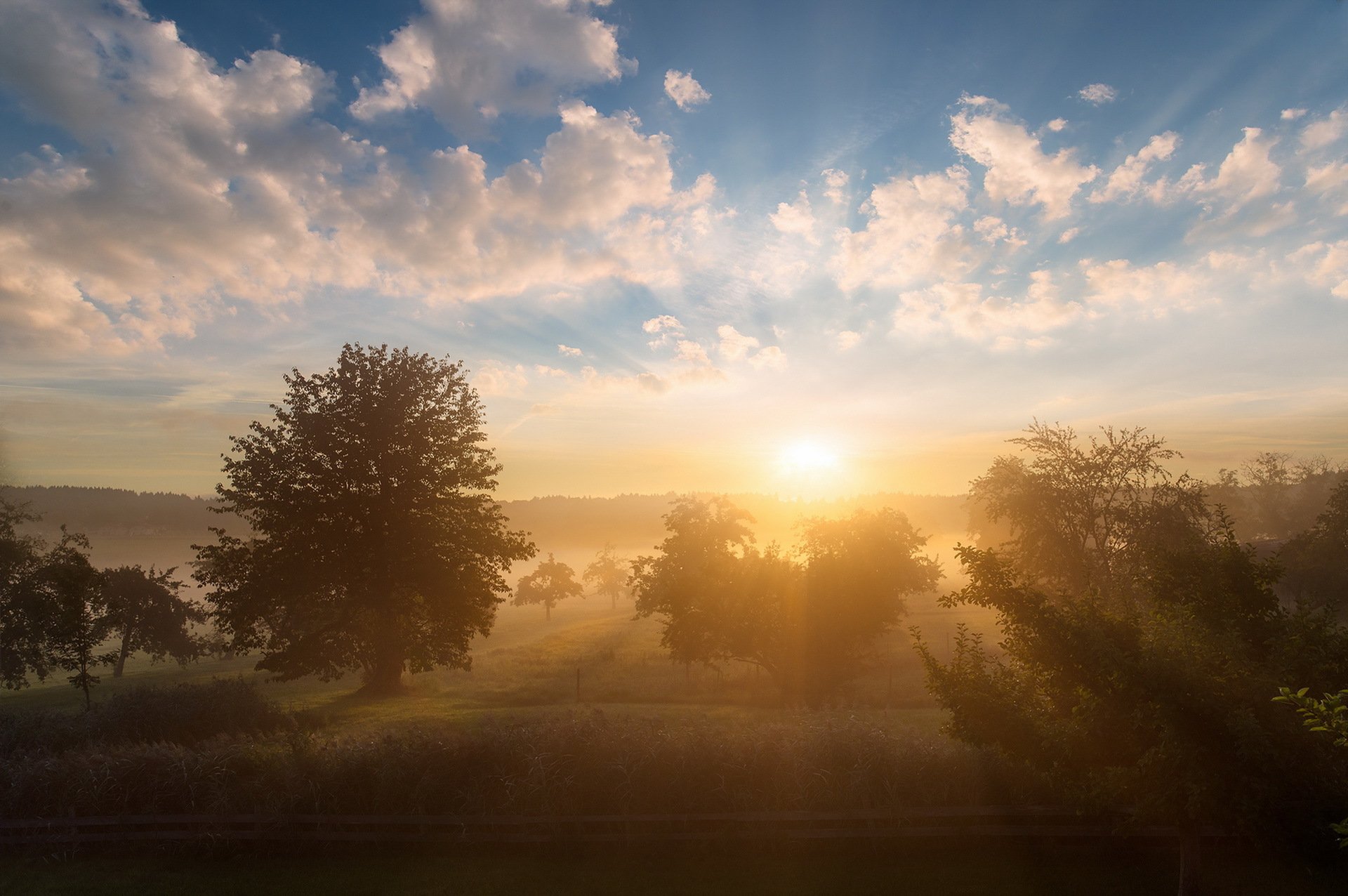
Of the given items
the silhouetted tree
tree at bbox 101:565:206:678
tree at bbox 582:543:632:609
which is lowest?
tree at bbox 582:543:632:609

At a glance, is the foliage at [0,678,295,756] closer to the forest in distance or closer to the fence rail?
the forest in distance

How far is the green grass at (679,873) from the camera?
10.9 m

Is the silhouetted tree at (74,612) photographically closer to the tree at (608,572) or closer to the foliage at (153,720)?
the foliage at (153,720)

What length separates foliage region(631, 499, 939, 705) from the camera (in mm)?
33562

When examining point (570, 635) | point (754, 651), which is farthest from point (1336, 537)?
point (570, 635)

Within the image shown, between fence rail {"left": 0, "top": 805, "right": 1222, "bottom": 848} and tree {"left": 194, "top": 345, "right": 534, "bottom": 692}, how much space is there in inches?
543

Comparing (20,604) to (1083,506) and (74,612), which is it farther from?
(1083,506)

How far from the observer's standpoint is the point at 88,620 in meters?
25.2

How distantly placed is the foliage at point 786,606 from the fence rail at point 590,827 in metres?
20.9

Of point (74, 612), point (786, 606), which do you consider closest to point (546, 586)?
point (786, 606)

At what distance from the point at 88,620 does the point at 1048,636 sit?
33.4 m

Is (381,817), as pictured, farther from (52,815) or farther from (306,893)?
(52,815)

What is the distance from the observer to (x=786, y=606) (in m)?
34.1

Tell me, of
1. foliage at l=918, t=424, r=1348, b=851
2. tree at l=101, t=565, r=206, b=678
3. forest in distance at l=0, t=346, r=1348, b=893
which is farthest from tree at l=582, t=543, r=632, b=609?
foliage at l=918, t=424, r=1348, b=851
